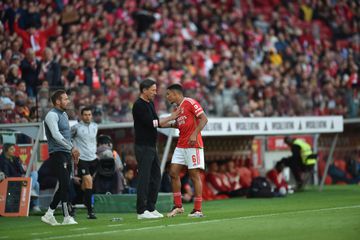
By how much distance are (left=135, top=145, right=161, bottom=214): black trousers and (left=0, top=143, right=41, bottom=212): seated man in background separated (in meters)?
3.81

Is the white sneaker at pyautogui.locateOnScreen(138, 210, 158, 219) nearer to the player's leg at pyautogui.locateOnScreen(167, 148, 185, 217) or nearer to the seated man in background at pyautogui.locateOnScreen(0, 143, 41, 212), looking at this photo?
the player's leg at pyautogui.locateOnScreen(167, 148, 185, 217)

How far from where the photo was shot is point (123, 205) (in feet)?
57.5

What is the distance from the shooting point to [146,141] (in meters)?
15.1

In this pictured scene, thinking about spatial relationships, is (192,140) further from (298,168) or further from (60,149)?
(298,168)

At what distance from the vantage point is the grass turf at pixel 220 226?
11.8 meters

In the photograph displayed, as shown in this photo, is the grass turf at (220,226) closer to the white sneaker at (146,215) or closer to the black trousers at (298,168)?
the white sneaker at (146,215)

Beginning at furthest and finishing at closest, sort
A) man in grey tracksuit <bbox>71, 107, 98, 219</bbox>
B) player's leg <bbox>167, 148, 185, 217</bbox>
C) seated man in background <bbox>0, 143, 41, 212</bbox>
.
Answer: seated man in background <bbox>0, 143, 41, 212</bbox> < man in grey tracksuit <bbox>71, 107, 98, 219</bbox> < player's leg <bbox>167, 148, 185, 217</bbox>

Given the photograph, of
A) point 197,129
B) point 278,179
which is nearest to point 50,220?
point 197,129

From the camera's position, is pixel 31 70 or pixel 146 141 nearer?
pixel 146 141

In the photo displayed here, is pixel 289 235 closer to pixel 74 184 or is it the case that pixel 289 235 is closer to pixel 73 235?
pixel 73 235

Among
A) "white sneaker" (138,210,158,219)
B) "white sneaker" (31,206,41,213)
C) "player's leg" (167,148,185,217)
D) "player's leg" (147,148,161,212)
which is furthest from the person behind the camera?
"white sneaker" (31,206,41,213)

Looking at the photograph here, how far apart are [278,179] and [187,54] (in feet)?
23.6

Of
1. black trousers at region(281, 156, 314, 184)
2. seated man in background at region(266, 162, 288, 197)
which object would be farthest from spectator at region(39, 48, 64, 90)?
black trousers at region(281, 156, 314, 184)

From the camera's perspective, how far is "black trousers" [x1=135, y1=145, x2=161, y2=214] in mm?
14961
